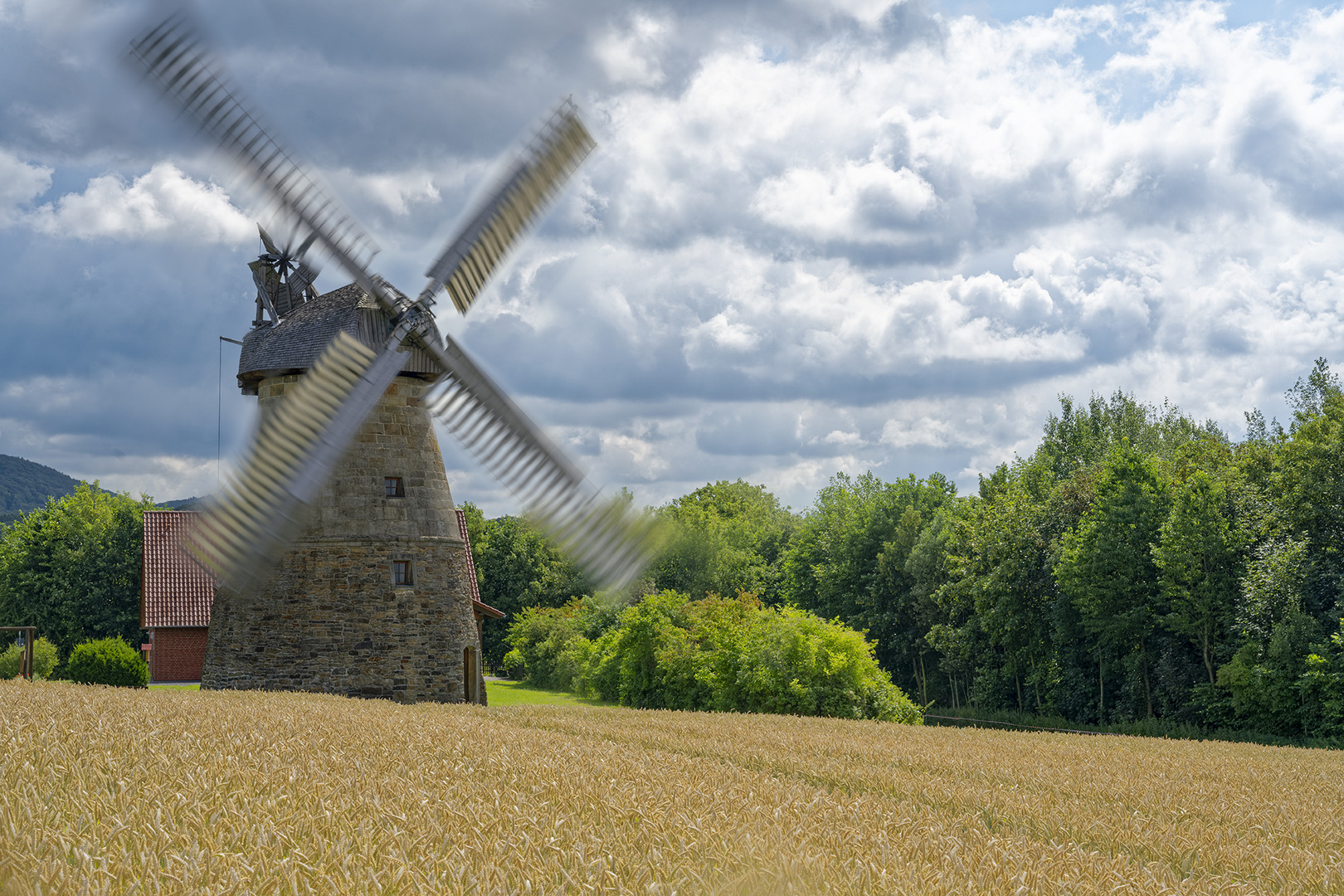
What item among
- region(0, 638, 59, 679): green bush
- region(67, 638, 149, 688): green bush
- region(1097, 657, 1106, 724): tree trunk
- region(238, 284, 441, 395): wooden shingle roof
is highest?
region(238, 284, 441, 395): wooden shingle roof

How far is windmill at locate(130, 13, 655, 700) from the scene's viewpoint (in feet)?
58.2

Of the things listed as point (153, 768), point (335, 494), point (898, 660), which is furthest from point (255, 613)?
point (898, 660)

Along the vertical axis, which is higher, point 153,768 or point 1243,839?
point 153,768

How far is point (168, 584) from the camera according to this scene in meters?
37.0

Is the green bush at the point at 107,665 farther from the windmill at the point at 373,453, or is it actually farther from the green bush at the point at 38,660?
the green bush at the point at 38,660

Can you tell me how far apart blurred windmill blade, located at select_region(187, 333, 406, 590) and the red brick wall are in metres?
22.9

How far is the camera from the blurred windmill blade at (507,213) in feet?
64.0

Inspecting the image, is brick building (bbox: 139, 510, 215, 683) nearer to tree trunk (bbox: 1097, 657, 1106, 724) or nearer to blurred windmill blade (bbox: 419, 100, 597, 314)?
blurred windmill blade (bbox: 419, 100, 597, 314)

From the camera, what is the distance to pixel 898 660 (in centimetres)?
5350

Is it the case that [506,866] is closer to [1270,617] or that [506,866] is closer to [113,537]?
[1270,617]

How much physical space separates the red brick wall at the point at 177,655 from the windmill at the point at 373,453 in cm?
1758

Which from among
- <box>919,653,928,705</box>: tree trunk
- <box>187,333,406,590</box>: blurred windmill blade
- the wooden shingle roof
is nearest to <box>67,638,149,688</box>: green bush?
the wooden shingle roof

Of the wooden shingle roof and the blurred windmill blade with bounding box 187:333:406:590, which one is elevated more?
the wooden shingle roof

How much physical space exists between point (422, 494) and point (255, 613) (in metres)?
4.01
